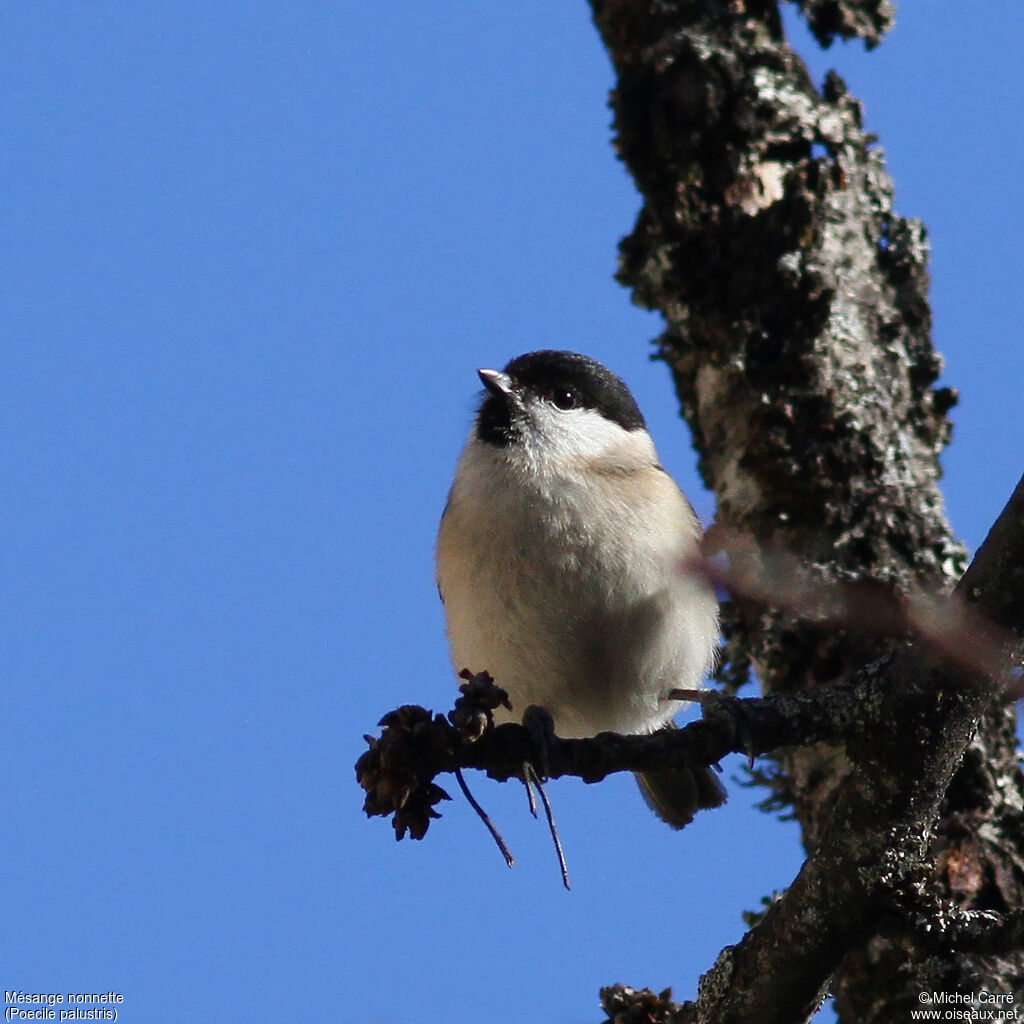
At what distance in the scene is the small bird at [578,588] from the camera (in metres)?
4.02

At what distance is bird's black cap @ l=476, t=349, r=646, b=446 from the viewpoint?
4.88 m

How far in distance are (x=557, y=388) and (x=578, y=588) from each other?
122cm

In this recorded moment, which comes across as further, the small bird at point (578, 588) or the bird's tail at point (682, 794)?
the bird's tail at point (682, 794)

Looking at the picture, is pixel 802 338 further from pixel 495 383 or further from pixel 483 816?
pixel 483 816

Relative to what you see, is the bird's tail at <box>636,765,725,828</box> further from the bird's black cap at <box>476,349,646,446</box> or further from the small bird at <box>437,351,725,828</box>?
the bird's black cap at <box>476,349,646,446</box>

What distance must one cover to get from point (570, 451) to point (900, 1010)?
2.11m

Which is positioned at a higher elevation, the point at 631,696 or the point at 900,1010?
the point at 631,696

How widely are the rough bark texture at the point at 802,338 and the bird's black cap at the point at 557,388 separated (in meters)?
0.31

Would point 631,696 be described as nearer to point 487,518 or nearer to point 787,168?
point 487,518

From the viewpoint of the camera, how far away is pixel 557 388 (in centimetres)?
498

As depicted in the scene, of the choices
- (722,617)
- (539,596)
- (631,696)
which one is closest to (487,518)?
(539,596)

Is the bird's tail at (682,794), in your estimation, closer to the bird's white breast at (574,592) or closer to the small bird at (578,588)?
the small bird at (578,588)

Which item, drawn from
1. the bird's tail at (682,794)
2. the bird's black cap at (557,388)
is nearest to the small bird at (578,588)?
the bird's tail at (682,794)

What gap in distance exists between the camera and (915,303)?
4.79 metres
